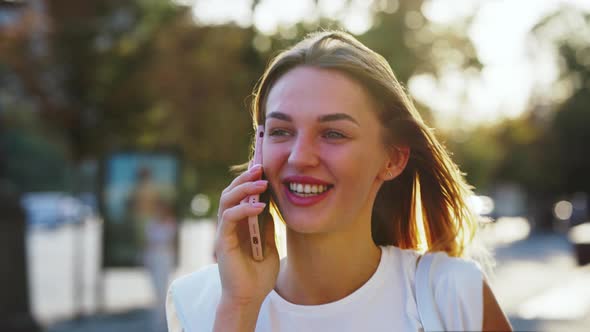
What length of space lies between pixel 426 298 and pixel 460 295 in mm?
156

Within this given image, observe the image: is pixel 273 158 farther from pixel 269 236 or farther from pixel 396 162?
pixel 396 162

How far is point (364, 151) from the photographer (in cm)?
267

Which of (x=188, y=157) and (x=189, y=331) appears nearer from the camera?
(x=189, y=331)

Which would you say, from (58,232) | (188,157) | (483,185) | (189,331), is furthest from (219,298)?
(483,185)

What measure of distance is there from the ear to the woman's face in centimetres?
13

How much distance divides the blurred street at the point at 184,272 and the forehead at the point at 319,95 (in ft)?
3.74

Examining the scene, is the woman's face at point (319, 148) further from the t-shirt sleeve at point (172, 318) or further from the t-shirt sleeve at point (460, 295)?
the t-shirt sleeve at point (172, 318)

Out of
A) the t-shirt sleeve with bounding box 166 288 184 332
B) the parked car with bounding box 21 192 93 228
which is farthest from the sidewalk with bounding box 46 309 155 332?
the parked car with bounding box 21 192 93 228

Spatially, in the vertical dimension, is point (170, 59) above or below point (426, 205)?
above

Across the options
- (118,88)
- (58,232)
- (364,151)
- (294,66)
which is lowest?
(58,232)

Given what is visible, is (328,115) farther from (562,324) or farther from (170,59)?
(170,59)

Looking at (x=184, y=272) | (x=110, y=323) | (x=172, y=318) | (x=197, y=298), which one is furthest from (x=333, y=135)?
(x=184, y=272)

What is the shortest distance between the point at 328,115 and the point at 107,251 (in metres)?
→ 10.6

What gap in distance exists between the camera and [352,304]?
2691mm
